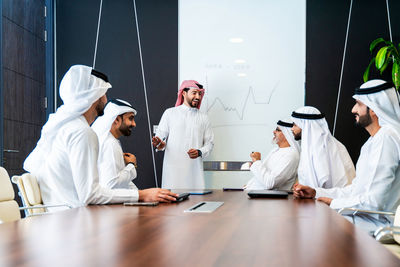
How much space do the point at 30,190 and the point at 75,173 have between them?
435 millimetres

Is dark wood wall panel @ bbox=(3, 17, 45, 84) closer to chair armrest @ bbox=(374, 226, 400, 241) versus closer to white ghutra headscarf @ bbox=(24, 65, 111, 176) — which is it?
white ghutra headscarf @ bbox=(24, 65, 111, 176)

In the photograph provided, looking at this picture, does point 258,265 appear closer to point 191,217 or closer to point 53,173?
point 191,217

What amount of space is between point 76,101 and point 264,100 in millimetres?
3574

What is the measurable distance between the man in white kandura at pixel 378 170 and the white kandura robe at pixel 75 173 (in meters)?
1.30

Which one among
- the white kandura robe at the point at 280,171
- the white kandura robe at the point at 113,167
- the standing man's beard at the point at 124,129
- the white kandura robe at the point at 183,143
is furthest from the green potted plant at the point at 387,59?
the white kandura robe at the point at 113,167

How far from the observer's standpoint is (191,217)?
5.95 ft

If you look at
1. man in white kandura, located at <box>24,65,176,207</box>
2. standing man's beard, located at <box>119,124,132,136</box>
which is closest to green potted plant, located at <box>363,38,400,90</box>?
standing man's beard, located at <box>119,124,132,136</box>

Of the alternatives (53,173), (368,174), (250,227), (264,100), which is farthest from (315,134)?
(250,227)

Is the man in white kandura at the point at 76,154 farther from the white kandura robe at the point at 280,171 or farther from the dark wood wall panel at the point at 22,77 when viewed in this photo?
the dark wood wall panel at the point at 22,77

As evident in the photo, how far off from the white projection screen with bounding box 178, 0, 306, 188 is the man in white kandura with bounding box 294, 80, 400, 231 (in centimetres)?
268

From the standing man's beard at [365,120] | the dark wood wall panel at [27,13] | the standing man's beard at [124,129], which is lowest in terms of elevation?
the standing man's beard at [124,129]

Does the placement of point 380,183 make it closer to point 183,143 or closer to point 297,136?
point 297,136

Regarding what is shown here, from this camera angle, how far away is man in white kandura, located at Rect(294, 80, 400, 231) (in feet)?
9.42

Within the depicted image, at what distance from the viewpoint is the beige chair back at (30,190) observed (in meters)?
2.77
